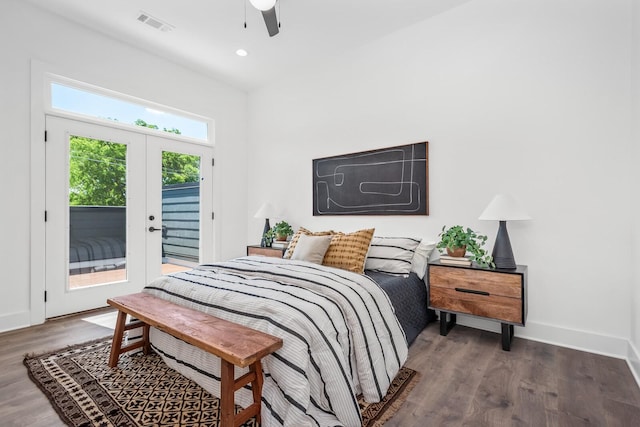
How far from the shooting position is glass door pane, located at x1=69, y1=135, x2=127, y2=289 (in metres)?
3.31

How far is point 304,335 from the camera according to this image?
151cm

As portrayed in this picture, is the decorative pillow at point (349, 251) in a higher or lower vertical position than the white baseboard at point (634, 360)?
higher

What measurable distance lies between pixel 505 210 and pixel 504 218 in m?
0.07

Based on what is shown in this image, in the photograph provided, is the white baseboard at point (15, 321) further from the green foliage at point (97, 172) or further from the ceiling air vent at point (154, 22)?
the ceiling air vent at point (154, 22)

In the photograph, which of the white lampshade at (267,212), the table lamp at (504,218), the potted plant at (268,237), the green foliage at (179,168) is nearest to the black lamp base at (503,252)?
the table lamp at (504,218)

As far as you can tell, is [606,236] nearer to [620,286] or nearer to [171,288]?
[620,286]

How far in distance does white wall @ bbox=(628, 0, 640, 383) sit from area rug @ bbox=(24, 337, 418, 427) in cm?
153

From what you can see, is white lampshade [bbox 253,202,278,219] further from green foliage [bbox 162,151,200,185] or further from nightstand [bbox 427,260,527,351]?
nightstand [bbox 427,260,527,351]

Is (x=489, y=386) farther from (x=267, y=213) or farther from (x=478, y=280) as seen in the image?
(x=267, y=213)

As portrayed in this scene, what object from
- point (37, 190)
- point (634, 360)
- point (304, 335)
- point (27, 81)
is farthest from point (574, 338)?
point (27, 81)

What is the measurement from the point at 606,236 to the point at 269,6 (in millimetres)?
2999

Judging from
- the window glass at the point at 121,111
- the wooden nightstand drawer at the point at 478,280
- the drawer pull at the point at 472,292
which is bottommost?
the drawer pull at the point at 472,292

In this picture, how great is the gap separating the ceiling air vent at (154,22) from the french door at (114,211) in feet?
4.00

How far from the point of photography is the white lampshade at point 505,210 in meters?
2.44
